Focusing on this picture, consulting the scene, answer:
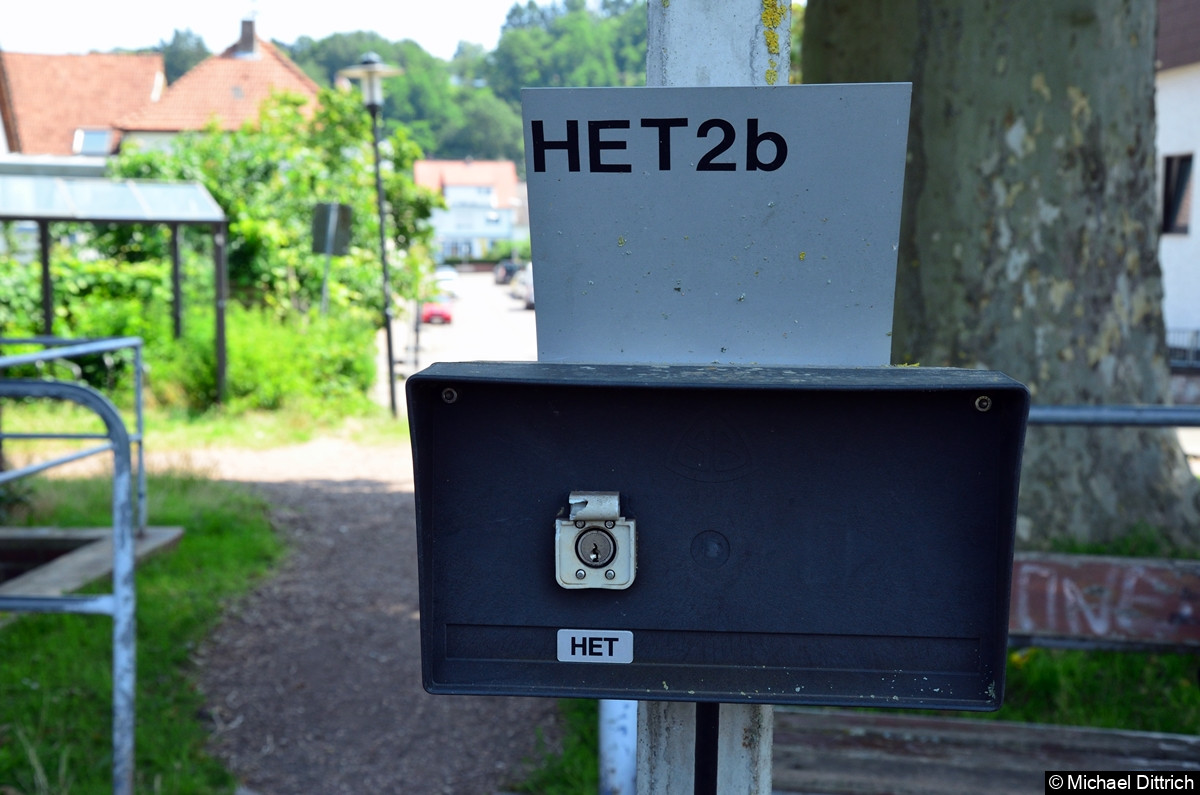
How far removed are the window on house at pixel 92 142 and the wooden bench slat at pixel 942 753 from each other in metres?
63.2

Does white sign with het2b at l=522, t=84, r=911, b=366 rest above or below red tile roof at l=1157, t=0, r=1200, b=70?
below

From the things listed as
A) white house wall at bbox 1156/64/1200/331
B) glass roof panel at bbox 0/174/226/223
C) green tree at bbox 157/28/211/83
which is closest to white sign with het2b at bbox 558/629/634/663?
glass roof panel at bbox 0/174/226/223

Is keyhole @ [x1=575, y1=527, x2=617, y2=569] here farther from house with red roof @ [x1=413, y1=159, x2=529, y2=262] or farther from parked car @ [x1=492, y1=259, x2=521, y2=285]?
house with red roof @ [x1=413, y1=159, x2=529, y2=262]

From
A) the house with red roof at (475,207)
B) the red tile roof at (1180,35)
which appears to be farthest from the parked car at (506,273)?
the red tile roof at (1180,35)

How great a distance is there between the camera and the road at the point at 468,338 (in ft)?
62.7

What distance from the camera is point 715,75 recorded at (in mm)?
1516

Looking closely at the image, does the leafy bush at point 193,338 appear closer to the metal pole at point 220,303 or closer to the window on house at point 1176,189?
the metal pole at point 220,303

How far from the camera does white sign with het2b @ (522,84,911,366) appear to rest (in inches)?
56.3

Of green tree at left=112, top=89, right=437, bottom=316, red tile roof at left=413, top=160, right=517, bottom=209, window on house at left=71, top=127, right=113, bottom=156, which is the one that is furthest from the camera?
red tile roof at left=413, top=160, right=517, bottom=209

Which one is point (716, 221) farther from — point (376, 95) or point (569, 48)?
point (569, 48)

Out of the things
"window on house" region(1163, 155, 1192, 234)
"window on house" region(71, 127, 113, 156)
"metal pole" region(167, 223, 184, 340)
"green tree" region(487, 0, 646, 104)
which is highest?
"green tree" region(487, 0, 646, 104)

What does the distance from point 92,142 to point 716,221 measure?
66.2m

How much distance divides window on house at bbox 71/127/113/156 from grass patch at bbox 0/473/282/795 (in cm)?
5906

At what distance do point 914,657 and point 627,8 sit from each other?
70.0 m
